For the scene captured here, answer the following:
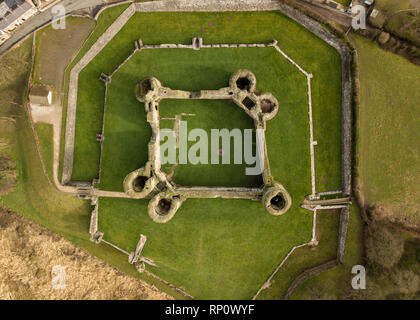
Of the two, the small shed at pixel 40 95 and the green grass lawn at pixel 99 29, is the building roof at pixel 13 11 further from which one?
the small shed at pixel 40 95

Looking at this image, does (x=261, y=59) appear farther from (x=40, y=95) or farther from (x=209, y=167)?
(x=40, y=95)

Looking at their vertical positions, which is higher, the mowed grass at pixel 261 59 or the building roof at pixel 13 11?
the building roof at pixel 13 11

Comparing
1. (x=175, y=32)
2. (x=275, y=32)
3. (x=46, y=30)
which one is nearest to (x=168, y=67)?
(x=175, y=32)

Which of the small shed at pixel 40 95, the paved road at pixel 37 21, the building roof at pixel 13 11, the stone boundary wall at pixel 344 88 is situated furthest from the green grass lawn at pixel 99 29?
the stone boundary wall at pixel 344 88

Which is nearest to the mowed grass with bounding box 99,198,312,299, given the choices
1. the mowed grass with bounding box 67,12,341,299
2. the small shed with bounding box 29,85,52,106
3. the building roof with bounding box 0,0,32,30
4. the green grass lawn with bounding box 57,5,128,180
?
the mowed grass with bounding box 67,12,341,299

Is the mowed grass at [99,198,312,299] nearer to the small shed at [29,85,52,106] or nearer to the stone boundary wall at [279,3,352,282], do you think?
the stone boundary wall at [279,3,352,282]

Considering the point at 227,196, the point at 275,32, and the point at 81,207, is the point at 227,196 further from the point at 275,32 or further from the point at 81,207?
the point at 275,32
